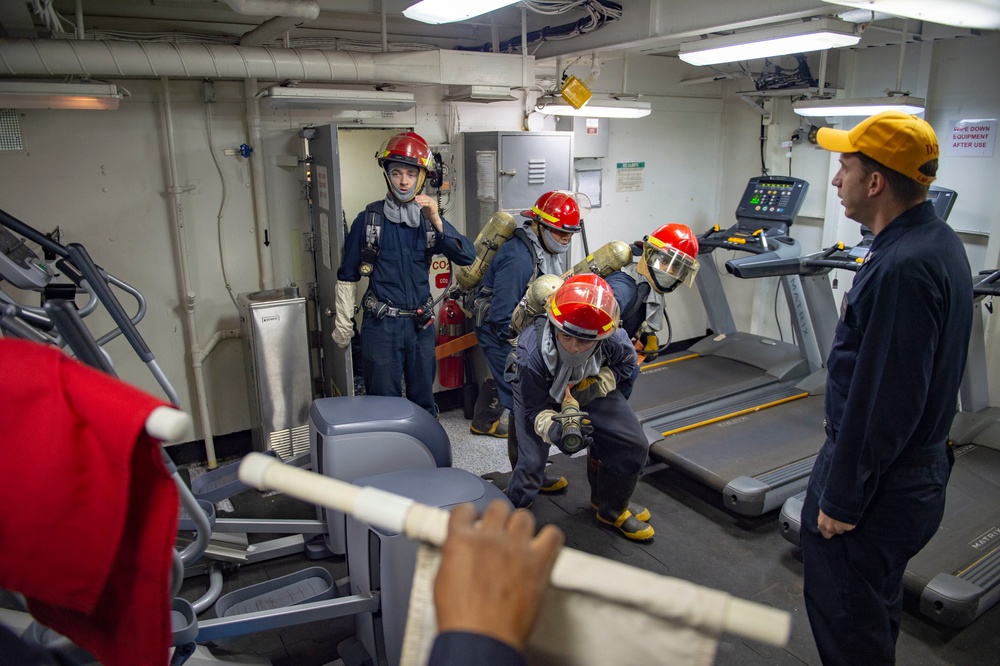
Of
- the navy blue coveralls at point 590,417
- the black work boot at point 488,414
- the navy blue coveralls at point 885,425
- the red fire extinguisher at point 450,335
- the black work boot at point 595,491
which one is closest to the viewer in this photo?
the navy blue coveralls at point 885,425

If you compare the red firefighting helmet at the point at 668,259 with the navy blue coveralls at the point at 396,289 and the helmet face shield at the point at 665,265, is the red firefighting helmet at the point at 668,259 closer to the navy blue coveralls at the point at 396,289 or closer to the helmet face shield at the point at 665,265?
the helmet face shield at the point at 665,265

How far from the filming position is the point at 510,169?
16.1ft

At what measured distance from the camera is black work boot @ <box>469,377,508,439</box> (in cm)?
493

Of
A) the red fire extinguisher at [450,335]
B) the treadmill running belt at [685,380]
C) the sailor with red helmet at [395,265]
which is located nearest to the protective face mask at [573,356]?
the sailor with red helmet at [395,265]

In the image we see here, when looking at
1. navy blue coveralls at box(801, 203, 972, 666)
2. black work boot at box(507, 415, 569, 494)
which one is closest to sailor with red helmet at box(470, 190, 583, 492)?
black work boot at box(507, 415, 569, 494)

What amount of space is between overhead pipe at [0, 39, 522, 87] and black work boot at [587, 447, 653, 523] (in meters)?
2.52

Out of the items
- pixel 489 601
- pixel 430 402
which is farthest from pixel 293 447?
pixel 489 601

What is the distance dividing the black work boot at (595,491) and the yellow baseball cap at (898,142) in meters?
2.19

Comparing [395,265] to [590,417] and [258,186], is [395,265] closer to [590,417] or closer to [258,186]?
[258,186]

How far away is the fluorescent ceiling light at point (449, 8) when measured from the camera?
2935mm

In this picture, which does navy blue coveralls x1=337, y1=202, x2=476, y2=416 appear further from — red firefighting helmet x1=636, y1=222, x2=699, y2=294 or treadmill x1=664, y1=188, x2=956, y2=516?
treadmill x1=664, y1=188, x2=956, y2=516

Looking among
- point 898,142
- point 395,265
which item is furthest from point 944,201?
point 395,265

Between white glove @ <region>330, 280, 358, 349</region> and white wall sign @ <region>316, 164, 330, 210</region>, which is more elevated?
white wall sign @ <region>316, 164, 330, 210</region>

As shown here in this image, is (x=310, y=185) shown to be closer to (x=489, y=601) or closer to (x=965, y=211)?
(x=489, y=601)
